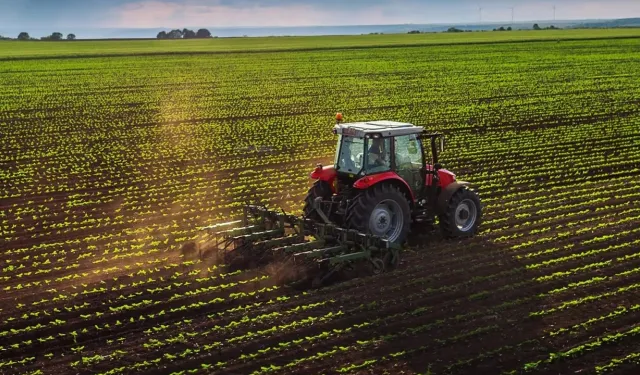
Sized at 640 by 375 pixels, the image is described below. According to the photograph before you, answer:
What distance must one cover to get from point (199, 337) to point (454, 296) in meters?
3.68

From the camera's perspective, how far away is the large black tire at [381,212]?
11.8 metres

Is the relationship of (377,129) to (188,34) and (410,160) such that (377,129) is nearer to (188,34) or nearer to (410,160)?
(410,160)

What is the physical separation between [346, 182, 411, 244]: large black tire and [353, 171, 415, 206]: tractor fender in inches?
3.9

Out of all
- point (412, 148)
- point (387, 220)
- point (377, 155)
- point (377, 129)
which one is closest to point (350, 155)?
point (377, 155)

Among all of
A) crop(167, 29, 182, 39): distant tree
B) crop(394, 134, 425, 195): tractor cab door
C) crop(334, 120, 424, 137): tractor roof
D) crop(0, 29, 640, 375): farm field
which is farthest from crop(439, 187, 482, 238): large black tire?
crop(167, 29, 182, 39): distant tree

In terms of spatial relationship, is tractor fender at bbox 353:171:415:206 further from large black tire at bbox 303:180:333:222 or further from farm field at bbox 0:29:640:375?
farm field at bbox 0:29:640:375

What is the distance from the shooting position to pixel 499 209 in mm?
15438

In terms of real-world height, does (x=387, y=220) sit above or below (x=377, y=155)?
below

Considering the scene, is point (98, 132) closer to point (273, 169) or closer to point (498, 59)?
point (273, 169)

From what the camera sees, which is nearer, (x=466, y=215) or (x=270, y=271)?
(x=270, y=271)

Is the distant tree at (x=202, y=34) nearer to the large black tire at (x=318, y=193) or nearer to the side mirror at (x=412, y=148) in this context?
the large black tire at (x=318, y=193)

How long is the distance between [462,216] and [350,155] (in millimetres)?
2466

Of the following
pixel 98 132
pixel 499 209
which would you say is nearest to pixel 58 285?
pixel 499 209

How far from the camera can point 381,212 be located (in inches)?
480
